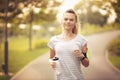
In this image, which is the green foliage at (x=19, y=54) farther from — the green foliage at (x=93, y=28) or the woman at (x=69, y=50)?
the woman at (x=69, y=50)

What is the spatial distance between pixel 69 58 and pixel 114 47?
924mm

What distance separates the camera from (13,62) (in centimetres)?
300

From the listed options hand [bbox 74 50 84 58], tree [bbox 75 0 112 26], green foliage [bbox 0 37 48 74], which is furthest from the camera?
green foliage [bbox 0 37 48 74]

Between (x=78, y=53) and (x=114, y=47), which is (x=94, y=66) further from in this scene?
(x=78, y=53)

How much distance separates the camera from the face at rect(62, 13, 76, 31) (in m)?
2.14

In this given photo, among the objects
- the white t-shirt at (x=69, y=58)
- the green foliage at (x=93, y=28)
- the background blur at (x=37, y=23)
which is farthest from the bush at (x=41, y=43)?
the white t-shirt at (x=69, y=58)

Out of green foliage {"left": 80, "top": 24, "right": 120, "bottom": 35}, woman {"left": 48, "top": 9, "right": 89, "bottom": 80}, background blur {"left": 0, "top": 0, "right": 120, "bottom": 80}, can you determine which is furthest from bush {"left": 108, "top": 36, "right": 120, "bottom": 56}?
woman {"left": 48, "top": 9, "right": 89, "bottom": 80}

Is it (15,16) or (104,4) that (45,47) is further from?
(104,4)

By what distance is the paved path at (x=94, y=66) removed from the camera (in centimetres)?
290

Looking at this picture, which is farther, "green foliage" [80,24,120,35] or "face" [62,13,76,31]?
"green foliage" [80,24,120,35]

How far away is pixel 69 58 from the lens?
212 cm

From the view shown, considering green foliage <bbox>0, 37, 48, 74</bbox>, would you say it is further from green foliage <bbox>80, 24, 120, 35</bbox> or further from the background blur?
green foliage <bbox>80, 24, 120, 35</bbox>

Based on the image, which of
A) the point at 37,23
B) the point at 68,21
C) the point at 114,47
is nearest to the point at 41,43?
the point at 37,23

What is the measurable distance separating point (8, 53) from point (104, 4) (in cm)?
114
